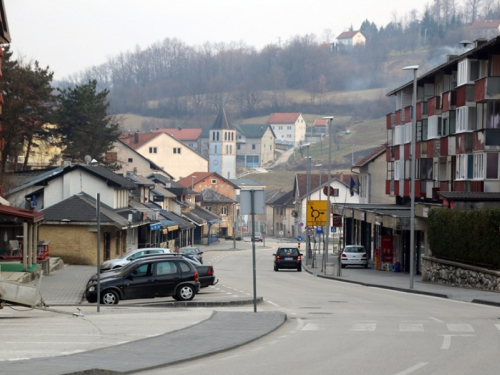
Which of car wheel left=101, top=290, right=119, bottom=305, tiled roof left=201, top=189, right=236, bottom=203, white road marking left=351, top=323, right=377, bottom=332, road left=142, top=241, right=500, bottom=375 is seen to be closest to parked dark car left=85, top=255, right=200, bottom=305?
car wheel left=101, top=290, right=119, bottom=305

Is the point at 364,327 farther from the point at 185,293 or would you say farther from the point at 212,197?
the point at 212,197

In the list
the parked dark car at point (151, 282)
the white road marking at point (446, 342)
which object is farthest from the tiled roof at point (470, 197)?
the white road marking at point (446, 342)

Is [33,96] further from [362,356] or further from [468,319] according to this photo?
[362,356]

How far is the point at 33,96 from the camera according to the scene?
68312mm

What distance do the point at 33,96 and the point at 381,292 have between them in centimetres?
4229

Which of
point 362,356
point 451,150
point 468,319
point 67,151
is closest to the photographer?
point 362,356

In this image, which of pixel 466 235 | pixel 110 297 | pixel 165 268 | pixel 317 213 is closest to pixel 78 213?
pixel 317 213

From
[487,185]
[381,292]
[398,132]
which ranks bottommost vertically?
[381,292]

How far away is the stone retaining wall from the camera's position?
103ft

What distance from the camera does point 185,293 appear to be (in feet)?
88.7

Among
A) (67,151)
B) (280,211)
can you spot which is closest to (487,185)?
(67,151)

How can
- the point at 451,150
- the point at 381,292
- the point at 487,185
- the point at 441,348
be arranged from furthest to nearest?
the point at 451,150 → the point at 487,185 → the point at 381,292 → the point at 441,348

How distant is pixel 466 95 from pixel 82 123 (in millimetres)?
43103

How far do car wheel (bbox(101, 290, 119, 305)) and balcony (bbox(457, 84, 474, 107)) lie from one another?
980 inches
